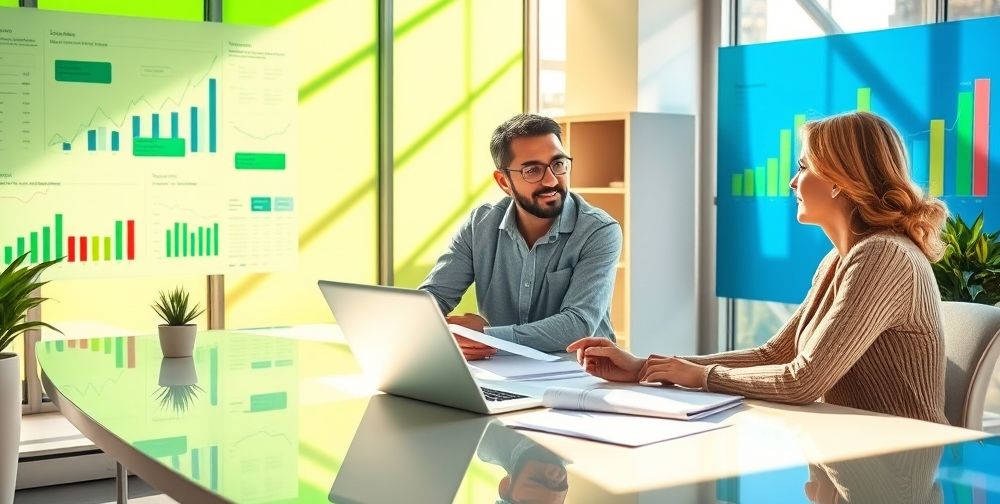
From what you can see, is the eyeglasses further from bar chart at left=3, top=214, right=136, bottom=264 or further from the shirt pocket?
bar chart at left=3, top=214, right=136, bottom=264

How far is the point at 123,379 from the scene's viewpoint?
2213mm

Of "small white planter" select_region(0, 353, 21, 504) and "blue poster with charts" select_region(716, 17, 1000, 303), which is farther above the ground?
"blue poster with charts" select_region(716, 17, 1000, 303)

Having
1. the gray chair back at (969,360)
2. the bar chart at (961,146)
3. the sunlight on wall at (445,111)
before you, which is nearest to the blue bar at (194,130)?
the sunlight on wall at (445,111)

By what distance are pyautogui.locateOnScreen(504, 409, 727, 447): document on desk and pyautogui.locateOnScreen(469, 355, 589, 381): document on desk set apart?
0.34 m

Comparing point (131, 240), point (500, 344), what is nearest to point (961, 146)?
point (500, 344)

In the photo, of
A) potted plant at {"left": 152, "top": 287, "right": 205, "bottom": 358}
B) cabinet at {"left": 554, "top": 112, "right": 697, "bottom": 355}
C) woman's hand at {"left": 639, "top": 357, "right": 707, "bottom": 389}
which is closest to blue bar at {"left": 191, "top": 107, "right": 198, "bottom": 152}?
cabinet at {"left": 554, "top": 112, "right": 697, "bottom": 355}

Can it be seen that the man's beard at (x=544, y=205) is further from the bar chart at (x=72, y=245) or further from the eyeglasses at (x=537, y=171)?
the bar chart at (x=72, y=245)

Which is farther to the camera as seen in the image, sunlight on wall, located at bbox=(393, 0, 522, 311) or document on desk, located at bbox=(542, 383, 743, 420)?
sunlight on wall, located at bbox=(393, 0, 522, 311)

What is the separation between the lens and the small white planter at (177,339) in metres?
2.51

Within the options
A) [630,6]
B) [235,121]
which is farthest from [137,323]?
[630,6]

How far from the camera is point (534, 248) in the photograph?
9.72 ft

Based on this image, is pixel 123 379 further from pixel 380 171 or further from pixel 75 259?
pixel 380 171

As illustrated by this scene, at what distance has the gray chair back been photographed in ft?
6.57

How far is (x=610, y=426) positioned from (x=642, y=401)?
128 mm
